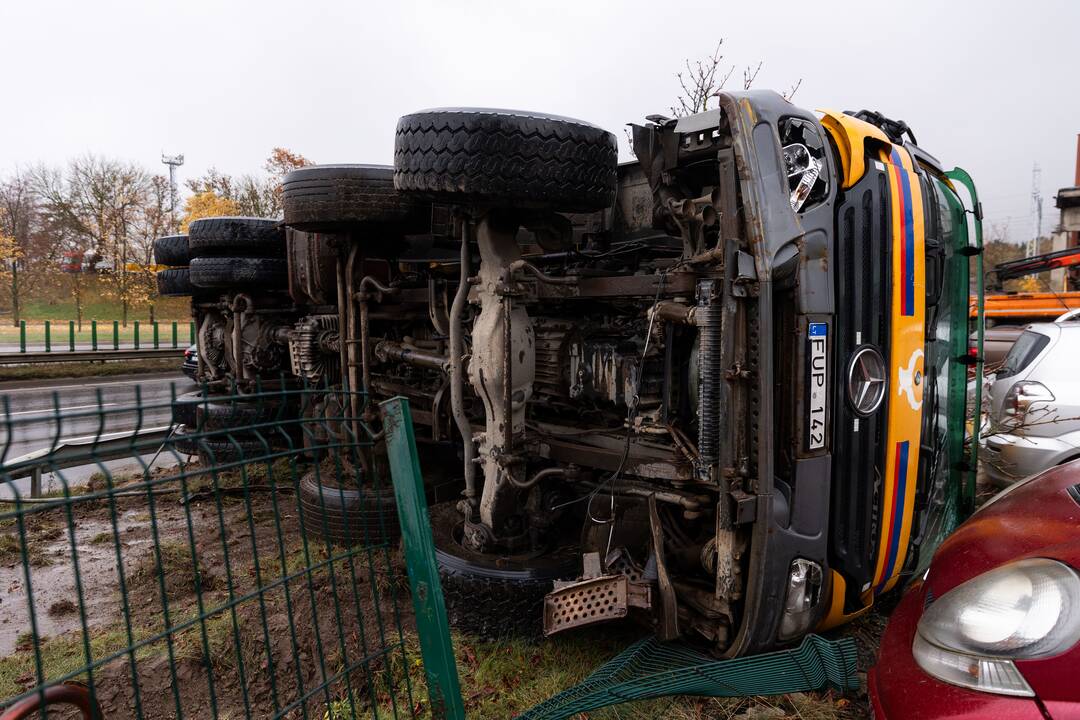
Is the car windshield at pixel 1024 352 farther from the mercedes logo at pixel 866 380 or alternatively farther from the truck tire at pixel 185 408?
the truck tire at pixel 185 408

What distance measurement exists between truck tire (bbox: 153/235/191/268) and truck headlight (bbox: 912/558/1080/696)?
7.72 m

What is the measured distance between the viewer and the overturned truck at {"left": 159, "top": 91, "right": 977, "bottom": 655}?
2664 millimetres

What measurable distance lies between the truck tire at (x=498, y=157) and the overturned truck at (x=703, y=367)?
0.01 meters

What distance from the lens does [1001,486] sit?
16.1 feet

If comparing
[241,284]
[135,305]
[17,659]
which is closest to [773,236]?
[17,659]

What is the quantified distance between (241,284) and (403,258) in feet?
6.16

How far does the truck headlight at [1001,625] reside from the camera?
5.21 feet

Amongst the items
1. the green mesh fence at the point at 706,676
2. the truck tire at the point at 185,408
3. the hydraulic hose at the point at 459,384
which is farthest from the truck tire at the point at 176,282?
the green mesh fence at the point at 706,676

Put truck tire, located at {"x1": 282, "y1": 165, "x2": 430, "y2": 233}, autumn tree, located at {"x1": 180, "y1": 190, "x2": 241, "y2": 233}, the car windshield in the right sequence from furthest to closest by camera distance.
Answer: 1. autumn tree, located at {"x1": 180, "y1": 190, "x2": 241, "y2": 233}
2. the car windshield
3. truck tire, located at {"x1": 282, "y1": 165, "x2": 430, "y2": 233}

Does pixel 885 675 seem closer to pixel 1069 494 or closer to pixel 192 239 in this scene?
pixel 1069 494

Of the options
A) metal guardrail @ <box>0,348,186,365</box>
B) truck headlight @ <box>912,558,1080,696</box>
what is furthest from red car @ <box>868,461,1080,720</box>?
metal guardrail @ <box>0,348,186,365</box>

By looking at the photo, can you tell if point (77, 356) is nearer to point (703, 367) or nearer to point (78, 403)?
point (78, 403)

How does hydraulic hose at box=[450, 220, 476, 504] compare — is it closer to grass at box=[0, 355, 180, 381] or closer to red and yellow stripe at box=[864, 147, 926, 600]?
red and yellow stripe at box=[864, 147, 926, 600]

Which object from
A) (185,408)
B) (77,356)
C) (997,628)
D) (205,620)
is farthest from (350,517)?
(77,356)
